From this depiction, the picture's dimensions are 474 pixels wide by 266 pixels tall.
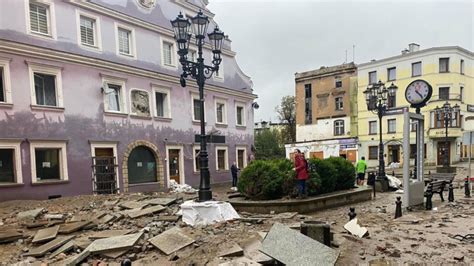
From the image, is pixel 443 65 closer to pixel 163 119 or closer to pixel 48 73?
pixel 163 119

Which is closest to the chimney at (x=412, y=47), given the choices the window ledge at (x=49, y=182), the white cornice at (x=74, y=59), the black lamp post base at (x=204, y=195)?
the white cornice at (x=74, y=59)

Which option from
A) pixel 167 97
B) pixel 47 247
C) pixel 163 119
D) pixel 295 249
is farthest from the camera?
pixel 167 97

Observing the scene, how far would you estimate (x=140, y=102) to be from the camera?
17.8m

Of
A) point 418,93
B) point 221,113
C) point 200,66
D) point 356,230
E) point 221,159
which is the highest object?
point 200,66

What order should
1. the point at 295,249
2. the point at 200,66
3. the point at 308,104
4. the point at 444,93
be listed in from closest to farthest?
the point at 295,249, the point at 200,66, the point at 444,93, the point at 308,104

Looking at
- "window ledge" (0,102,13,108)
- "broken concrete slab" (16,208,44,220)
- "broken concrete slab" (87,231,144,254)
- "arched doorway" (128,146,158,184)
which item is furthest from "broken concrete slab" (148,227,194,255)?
"arched doorway" (128,146,158,184)

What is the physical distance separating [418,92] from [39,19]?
15712 millimetres

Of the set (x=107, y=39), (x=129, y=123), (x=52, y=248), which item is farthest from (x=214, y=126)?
(x=52, y=248)

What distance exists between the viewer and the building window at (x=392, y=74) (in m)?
38.4

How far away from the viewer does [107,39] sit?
54.0ft

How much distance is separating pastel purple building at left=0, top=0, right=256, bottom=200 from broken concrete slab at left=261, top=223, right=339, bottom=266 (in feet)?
39.6

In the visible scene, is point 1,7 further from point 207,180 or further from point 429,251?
point 429,251

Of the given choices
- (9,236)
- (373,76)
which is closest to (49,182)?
(9,236)

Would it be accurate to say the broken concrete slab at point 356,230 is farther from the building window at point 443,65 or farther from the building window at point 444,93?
the building window at point 443,65
